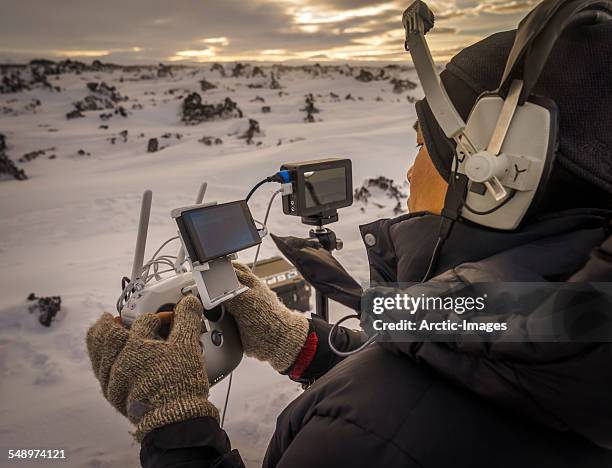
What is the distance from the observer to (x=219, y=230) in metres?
0.82

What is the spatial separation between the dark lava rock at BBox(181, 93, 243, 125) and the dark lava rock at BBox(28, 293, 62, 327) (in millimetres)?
3621

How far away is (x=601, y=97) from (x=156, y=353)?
66 cm

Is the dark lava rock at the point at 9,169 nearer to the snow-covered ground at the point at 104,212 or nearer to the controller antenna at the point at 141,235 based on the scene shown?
the snow-covered ground at the point at 104,212

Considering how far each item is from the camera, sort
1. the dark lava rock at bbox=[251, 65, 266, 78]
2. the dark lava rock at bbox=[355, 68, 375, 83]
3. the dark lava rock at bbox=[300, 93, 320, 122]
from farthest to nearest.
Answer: the dark lava rock at bbox=[355, 68, 375, 83] < the dark lava rock at bbox=[251, 65, 266, 78] < the dark lava rock at bbox=[300, 93, 320, 122]

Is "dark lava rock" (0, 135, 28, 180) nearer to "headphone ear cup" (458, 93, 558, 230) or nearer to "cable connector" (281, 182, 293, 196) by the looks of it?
"cable connector" (281, 182, 293, 196)

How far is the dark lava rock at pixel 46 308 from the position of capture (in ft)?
5.59

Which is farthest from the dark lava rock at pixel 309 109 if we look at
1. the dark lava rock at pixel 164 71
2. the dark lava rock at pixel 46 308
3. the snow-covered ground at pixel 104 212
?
the dark lava rock at pixel 46 308

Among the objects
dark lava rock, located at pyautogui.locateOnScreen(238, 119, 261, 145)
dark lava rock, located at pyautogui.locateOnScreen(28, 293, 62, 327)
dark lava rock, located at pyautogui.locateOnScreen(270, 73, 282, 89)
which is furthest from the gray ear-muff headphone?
dark lava rock, located at pyautogui.locateOnScreen(270, 73, 282, 89)

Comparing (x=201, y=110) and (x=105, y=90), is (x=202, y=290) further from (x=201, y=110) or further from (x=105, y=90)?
(x=201, y=110)

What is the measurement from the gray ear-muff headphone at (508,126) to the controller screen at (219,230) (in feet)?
1.32

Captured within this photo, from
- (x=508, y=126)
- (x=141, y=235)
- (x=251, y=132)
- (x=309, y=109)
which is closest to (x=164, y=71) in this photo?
(x=309, y=109)

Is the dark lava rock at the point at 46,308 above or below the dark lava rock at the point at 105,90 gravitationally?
below

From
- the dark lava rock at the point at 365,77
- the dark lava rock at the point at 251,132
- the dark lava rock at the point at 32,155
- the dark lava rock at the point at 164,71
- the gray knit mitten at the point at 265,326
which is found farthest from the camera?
the dark lava rock at the point at 365,77

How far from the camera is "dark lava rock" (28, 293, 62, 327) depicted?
1.71 meters
